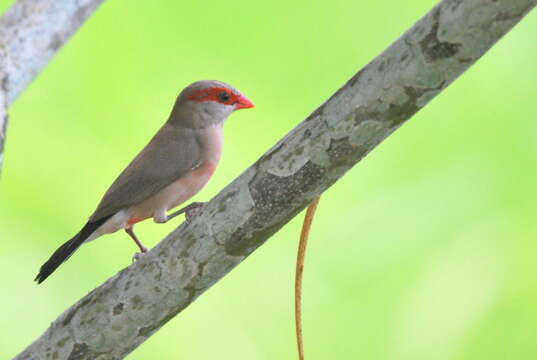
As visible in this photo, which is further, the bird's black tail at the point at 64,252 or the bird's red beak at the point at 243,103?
the bird's red beak at the point at 243,103

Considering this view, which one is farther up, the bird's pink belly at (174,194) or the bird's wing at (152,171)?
the bird's wing at (152,171)

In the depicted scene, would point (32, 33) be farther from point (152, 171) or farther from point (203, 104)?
point (203, 104)

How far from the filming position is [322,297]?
187 inches

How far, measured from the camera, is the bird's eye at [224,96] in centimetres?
395

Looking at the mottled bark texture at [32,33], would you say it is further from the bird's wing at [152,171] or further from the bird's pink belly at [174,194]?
the bird's pink belly at [174,194]

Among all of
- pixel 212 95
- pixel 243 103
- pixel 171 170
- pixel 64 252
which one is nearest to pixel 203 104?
pixel 212 95

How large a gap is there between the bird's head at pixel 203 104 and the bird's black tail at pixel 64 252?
0.72 m

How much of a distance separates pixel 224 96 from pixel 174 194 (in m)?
0.62

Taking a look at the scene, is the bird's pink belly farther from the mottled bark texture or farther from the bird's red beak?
the mottled bark texture

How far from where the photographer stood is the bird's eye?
3948 mm

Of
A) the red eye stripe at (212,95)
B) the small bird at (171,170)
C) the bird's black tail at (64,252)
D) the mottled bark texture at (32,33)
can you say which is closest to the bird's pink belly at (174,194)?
the small bird at (171,170)

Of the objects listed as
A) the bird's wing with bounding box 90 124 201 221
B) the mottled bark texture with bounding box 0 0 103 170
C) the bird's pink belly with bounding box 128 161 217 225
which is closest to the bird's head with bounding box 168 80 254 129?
the bird's wing with bounding box 90 124 201 221

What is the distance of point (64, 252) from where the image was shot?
3277 mm

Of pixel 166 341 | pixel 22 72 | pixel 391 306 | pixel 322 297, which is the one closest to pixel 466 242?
pixel 391 306
